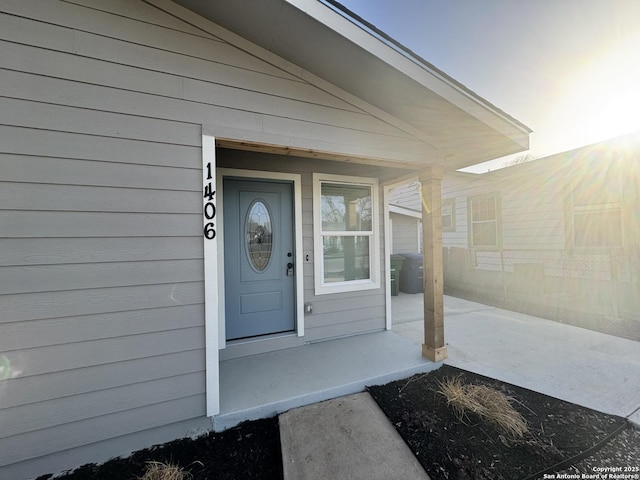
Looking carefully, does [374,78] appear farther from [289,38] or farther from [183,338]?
[183,338]

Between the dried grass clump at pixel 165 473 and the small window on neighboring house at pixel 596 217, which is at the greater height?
the small window on neighboring house at pixel 596 217

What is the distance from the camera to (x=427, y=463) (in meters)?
1.69

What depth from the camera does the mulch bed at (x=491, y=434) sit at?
1.65m

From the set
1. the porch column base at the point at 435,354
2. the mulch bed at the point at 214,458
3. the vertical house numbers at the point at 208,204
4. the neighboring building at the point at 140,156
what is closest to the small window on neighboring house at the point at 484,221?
the neighboring building at the point at 140,156

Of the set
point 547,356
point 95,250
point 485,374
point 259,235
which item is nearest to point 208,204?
point 95,250

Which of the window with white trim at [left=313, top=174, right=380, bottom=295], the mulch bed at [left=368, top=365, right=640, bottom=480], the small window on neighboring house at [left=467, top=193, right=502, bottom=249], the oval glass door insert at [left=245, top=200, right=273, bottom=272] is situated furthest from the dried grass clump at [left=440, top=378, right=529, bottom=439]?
the small window on neighboring house at [left=467, top=193, right=502, bottom=249]

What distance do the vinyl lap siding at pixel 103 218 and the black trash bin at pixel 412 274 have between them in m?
5.76

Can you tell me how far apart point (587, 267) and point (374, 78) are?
6.41m

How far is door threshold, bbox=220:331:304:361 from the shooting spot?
3.04 meters

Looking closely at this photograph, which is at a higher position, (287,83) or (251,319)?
(287,83)

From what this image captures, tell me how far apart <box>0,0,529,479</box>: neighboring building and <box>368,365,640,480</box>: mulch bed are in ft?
5.14

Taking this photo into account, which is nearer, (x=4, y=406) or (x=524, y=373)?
(x=4, y=406)

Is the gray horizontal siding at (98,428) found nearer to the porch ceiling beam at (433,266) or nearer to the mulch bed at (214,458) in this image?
the mulch bed at (214,458)

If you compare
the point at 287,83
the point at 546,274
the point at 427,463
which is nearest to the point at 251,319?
the point at 427,463
